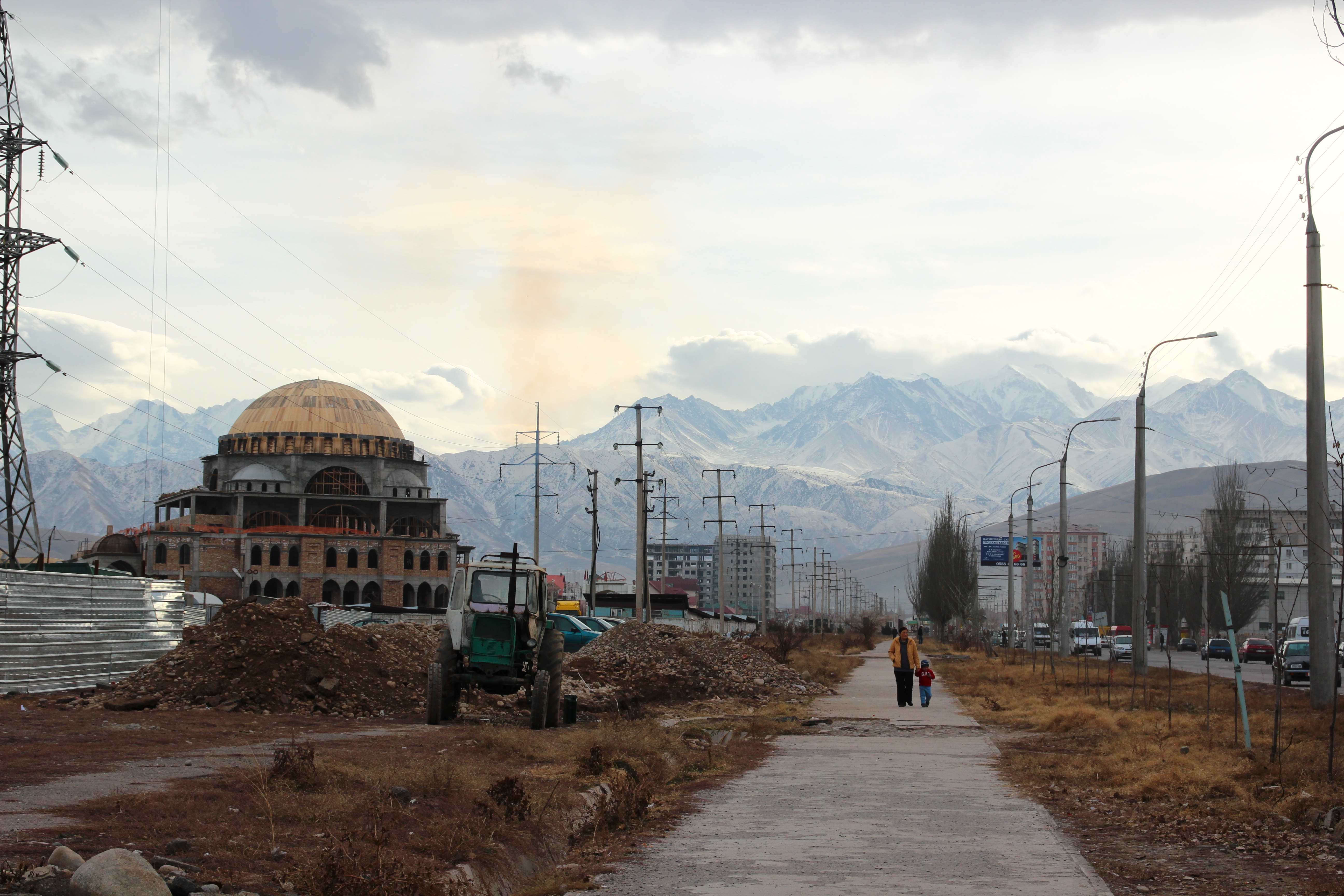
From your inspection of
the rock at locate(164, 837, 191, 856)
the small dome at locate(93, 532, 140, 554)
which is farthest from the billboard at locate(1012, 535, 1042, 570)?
the small dome at locate(93, 532, 140, 554)

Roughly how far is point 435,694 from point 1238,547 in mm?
70076

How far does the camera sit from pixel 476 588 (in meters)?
21.3

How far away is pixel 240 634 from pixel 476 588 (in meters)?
4.68

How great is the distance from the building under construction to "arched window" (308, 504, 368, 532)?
0.09 m

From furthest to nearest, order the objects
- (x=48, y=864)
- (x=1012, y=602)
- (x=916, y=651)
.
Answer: (x=1012, y=602)
(x=916, y=651)
(x=48, y=864)

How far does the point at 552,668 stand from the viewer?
21.1m

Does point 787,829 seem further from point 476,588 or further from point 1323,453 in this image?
point 1323,453

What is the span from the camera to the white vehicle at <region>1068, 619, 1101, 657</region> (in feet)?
235

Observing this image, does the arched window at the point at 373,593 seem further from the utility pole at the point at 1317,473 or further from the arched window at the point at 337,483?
the utility pole at the point at 1317,473

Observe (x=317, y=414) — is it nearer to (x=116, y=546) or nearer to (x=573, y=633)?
(x=116, y=546)

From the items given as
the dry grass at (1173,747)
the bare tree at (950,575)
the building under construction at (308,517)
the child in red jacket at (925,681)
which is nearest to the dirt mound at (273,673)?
the child in red jacket at (925,681)

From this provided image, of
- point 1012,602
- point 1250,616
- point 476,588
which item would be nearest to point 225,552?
point 1012,602

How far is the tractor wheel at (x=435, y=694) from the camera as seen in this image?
20.4 metres

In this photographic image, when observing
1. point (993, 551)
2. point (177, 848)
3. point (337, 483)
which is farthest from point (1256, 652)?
point (337, 483)
